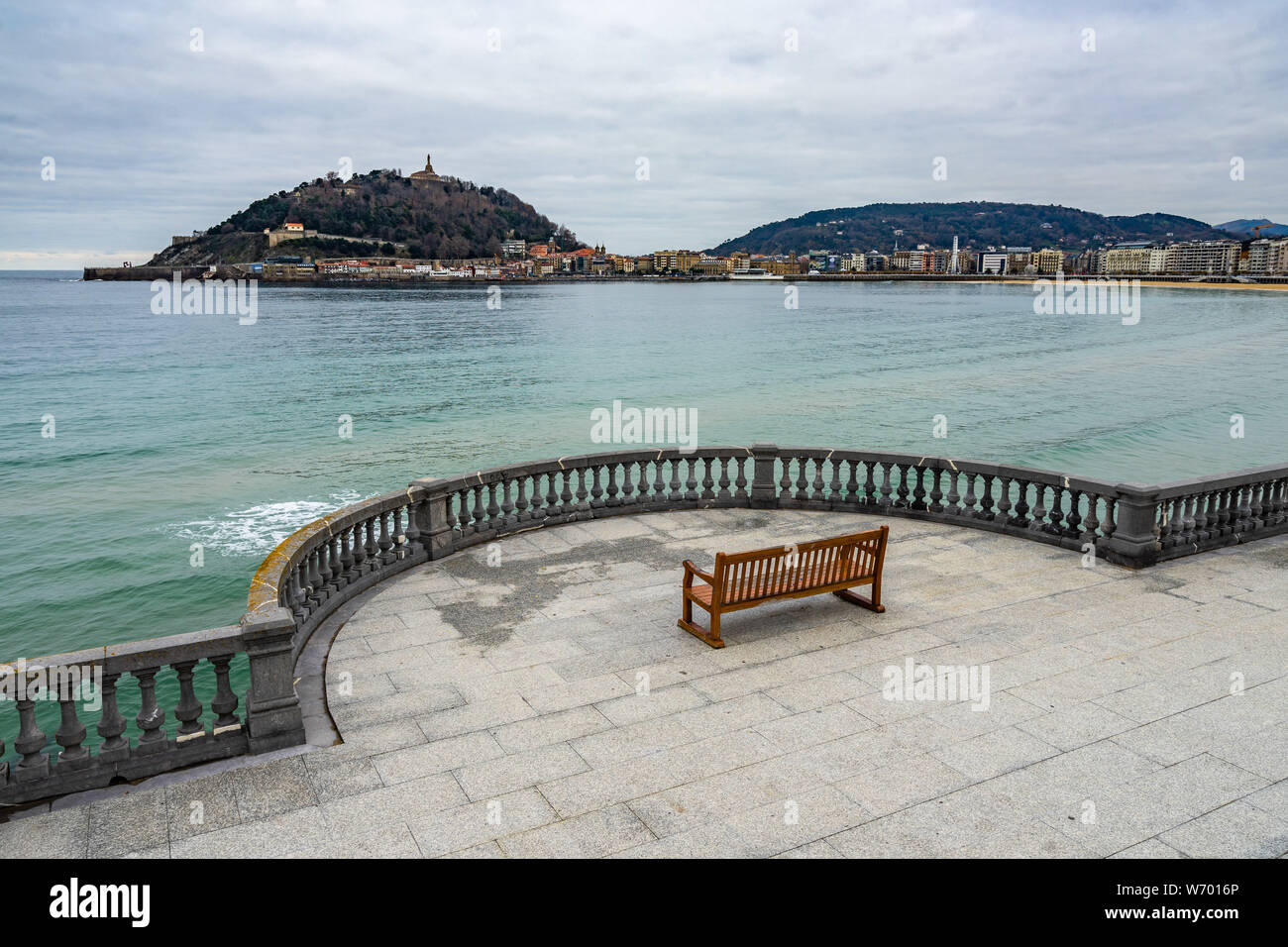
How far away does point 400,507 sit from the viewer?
1129 cm

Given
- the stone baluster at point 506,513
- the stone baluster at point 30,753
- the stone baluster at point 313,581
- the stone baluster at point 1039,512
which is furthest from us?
the stone baluster at point 506,513

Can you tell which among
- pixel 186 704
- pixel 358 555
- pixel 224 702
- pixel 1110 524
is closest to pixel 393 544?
→ pixel 358 555

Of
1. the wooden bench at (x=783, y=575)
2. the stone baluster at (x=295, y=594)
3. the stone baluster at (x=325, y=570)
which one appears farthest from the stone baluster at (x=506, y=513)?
the stone baluster at (x=295, y=594)

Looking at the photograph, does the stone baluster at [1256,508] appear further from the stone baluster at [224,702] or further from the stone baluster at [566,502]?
the stone baluster at [224,702]

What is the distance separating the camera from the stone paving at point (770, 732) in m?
5.82

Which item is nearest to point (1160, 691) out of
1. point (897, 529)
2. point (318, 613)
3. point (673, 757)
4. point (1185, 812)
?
point (1185, 812)

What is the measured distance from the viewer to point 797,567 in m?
9.22

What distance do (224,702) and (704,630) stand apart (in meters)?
4.57

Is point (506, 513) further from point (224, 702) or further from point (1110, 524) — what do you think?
point (1110, 524)

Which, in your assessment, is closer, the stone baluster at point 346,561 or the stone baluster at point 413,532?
the stone baluster at point 346,561

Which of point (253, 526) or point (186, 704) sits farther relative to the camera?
point (253, 526)

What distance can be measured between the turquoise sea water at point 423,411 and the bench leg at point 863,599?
13210 mm

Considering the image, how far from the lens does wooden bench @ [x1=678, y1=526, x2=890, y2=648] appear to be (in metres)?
Result: 8.86

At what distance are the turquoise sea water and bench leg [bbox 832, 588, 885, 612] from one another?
13.2 meters
